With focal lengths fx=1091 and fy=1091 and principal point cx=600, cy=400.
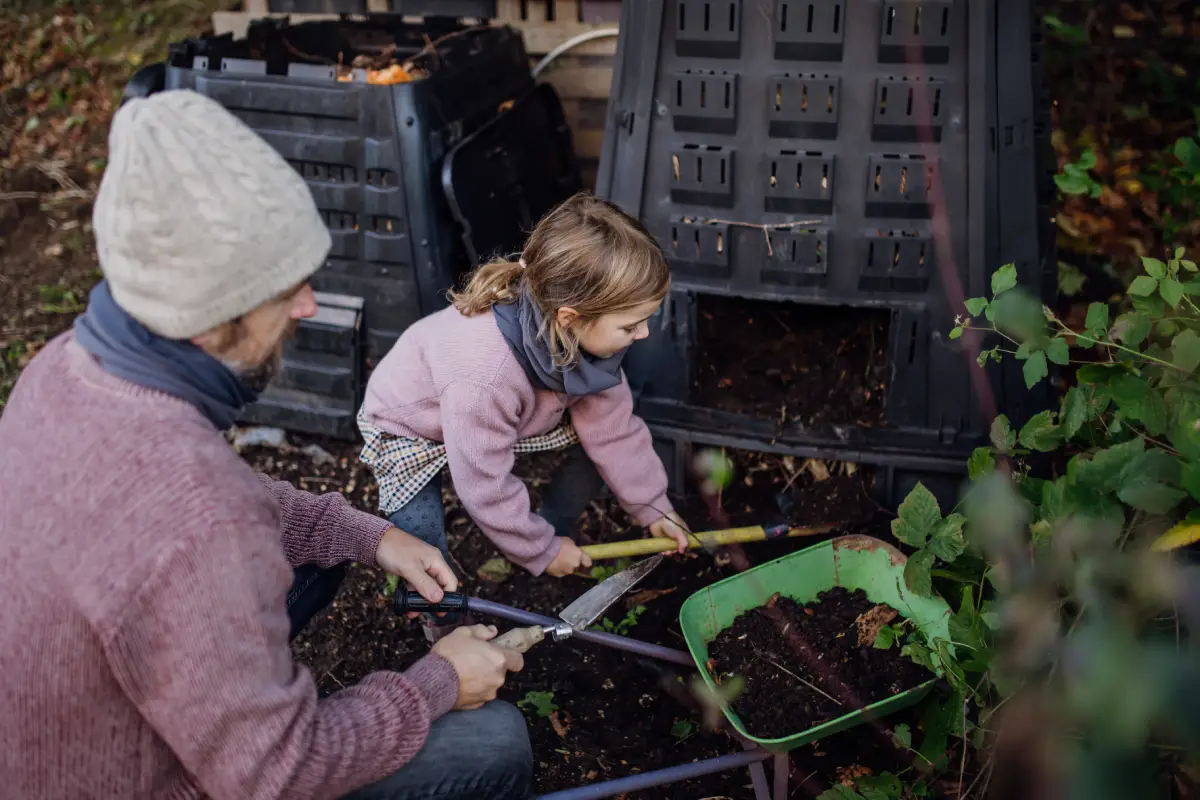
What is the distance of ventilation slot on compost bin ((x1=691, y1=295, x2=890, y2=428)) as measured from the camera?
3.20 m

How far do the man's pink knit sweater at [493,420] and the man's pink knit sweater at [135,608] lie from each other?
912 millimetres

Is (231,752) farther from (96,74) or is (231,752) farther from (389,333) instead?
(96,74)

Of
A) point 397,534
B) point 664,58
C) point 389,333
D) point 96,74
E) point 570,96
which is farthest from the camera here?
point 96,74

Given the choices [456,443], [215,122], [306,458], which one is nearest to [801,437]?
[456,443]

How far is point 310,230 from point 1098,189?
297 cm

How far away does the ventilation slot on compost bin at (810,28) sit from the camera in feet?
9.45

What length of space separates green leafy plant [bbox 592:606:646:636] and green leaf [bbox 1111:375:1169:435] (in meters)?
1.44

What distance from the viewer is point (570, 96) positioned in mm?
4414

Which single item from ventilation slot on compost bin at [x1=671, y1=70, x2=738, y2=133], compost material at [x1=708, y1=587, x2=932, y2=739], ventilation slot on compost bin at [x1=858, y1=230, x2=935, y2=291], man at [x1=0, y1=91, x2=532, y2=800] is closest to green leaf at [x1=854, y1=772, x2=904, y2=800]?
compost material at [x1=708, y1=587, x2=932, y2=739]

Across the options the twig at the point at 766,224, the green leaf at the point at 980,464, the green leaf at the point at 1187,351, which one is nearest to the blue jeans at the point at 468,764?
the green leaf at the point at 980,464

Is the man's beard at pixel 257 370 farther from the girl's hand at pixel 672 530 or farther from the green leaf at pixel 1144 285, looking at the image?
the green leaf at pixel 1144 285

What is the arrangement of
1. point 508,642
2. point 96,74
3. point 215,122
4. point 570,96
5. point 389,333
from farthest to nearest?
point 96,74
point 570,96
point 389,333
point 508,642
point 215,122

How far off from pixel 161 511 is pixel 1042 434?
1.69 meters

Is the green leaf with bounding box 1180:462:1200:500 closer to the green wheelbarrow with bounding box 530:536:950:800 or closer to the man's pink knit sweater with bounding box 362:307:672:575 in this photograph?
the green wheelbarrow with bounding box 530:536:950:800
